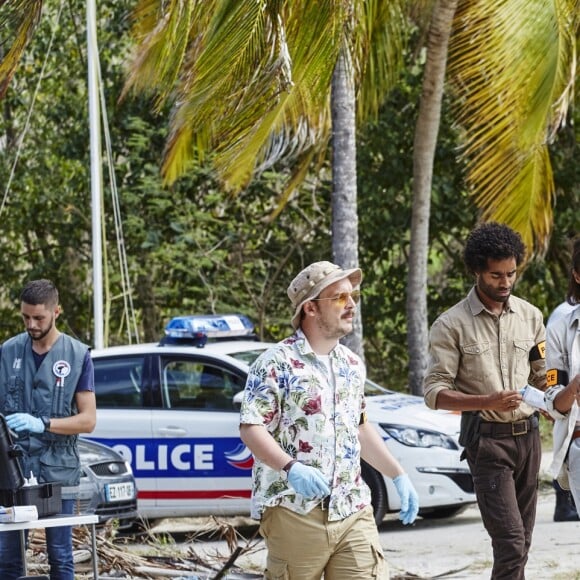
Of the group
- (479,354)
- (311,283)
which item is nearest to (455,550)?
(479,354)

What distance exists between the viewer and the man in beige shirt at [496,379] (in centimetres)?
559

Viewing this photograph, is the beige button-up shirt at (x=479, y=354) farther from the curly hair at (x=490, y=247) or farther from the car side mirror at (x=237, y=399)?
the car side mirror at (x=237, y=399)

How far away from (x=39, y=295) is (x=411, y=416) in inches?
189

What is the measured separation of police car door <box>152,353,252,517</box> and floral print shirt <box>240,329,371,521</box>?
212 inches

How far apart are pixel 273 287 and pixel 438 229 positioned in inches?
107

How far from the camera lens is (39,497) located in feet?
17.9

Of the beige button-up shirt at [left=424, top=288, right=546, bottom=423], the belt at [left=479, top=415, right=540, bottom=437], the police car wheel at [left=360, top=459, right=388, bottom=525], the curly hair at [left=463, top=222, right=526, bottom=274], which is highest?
the curly hair at [left=463, top=222, right=526, bottom=274]

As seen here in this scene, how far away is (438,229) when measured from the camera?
17750 millimetres

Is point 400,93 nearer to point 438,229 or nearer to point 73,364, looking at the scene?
point 438,229

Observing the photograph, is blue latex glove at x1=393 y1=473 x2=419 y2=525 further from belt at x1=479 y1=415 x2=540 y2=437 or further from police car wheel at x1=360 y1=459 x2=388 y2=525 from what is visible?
police car wheel at x1=360 y1=459 x2=388 y2=525

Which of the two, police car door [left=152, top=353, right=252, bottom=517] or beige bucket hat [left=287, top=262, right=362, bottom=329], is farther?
police car door [left=152, top=353, right=252, bottom=517]

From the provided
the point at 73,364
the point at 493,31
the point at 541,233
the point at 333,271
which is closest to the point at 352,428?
the point at 333,271

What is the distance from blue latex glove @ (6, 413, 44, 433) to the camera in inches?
235

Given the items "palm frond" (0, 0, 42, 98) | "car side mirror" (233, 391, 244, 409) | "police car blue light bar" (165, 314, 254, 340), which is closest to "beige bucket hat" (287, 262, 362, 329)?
"palm frond" (0, 0, 42, 98)
